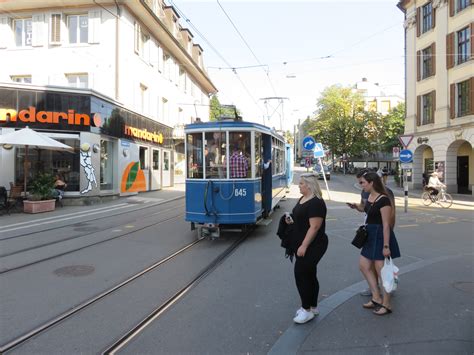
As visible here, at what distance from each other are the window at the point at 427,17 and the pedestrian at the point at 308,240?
94.1 ft

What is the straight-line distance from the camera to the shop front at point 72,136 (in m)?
17.1

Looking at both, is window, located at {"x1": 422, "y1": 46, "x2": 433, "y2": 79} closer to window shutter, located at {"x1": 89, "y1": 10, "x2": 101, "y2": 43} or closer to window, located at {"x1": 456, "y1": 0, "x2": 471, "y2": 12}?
window, located at {"x1": 456, "y1": 0, "x2": 471, "y2": 12}

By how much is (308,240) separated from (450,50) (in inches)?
1023

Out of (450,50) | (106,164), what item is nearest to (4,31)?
(106,164)

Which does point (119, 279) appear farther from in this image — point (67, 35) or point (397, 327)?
point (67, 35)

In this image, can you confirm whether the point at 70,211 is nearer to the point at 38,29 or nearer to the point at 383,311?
the point at 38,29

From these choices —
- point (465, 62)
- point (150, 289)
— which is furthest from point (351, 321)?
point (465, 62)

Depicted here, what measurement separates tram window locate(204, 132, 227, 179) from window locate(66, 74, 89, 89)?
1535cm

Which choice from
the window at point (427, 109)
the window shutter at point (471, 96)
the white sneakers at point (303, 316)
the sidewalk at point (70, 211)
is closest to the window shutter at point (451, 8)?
the window shutter at point (471, 96)

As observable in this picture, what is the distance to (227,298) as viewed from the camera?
5.24 m

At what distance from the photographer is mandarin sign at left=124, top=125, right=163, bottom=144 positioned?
22.6 metres

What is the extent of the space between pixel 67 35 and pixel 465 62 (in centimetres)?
2324

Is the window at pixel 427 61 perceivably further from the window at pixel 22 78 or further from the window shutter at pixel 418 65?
the window at pixel 22 78

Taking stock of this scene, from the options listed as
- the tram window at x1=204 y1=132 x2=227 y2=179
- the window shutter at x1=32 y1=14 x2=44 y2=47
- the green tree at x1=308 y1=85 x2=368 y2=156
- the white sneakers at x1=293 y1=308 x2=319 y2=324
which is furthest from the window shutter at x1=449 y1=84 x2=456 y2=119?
the green tree at x1=308 y1=85 x2=368 y2=156
